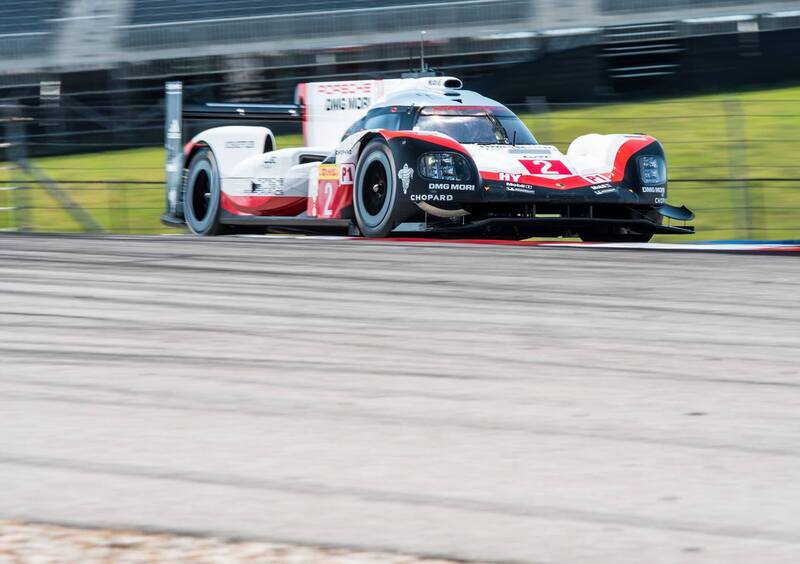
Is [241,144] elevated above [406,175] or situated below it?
above

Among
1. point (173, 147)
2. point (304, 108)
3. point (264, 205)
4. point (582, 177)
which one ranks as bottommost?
point (264, 205)

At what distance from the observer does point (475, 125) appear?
930 centimetres

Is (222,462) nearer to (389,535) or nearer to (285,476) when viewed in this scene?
(285,476)

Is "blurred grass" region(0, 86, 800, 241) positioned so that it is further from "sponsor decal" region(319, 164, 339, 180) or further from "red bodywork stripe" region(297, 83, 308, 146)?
"sponsor decal" region(319, 164, 339, 180)

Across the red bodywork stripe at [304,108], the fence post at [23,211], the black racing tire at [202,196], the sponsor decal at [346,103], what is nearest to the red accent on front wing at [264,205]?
the black racing tire at [202,196]

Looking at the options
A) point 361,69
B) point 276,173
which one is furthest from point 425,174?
point 361,69

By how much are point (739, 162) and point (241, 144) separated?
3942 mm

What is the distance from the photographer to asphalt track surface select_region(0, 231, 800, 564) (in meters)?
2.66

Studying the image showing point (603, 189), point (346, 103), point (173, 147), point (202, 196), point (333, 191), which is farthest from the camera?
point (173, 147)

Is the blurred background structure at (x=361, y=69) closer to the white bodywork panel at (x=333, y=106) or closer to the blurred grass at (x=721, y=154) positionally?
the blurred grass at (x=721, y=154)

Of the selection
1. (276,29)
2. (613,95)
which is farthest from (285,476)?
(276,29)

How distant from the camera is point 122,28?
22.0 meters

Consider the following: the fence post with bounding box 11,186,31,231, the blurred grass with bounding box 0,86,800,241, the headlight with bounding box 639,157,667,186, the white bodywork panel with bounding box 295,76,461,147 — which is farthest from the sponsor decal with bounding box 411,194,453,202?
the fence post with bounding box 11,186,31,231

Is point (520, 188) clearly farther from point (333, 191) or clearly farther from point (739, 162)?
point (739, 162)
